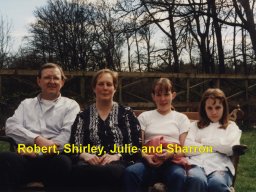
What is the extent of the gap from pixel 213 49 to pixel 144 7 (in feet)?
24.5

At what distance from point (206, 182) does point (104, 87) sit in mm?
1261

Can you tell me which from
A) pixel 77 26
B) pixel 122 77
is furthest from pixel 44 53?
pixel 122 77

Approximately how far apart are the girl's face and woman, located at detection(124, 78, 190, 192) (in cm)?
25

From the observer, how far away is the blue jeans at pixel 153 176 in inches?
135

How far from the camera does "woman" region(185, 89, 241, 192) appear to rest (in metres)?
3.42

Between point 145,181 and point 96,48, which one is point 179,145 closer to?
point 145,181

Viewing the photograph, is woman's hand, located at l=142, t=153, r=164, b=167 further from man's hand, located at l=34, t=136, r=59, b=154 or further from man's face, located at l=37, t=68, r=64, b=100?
man's face, located at l=37, t=68, r=64, b=100

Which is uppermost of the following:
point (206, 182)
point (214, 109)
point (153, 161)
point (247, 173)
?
point (214, 109)

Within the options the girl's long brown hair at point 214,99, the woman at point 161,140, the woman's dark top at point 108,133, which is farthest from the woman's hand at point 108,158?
the girl's long brown hair at point 214,99

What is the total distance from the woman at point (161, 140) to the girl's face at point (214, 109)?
246 millimetres

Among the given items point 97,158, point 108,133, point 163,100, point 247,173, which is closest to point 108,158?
point 97,158

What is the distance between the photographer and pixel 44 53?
2491 centimetres

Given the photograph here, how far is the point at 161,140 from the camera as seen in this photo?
3.86 metres

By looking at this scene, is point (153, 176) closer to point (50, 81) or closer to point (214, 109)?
point (214, 109)
